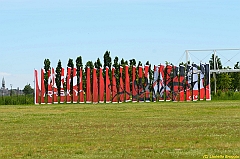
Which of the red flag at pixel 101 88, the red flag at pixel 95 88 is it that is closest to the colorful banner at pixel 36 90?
the red flag at pixel 95 88

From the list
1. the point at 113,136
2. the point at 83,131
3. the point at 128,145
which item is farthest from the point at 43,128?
the point at 128,145

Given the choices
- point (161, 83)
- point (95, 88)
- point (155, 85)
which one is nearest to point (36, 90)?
point (95, 88)

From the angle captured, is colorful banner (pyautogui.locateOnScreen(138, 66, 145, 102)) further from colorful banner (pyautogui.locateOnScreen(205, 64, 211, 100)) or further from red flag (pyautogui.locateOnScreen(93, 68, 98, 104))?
colorful banner (pyautogui.locateOnScreen(205, 64, 211, 100))

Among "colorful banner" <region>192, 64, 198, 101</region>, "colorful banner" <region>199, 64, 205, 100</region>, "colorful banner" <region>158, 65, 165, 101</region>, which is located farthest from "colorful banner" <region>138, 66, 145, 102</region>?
"colorful banner" <region>199, 64, 205, 100</region>

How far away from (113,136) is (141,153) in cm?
415

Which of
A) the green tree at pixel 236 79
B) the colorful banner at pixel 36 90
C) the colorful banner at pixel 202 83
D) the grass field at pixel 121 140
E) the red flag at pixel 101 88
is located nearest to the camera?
the grass field at pixel 121 140

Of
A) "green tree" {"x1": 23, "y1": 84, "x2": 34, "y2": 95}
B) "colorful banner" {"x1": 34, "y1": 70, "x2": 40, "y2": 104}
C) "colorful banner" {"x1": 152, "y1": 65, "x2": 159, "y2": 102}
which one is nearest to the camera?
"colorful banner" {"x1": 34, "y1": 70, "x2": 40, "y2": 104}

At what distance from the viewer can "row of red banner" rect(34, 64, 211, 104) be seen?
53594 mm

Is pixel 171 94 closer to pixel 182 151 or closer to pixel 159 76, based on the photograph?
pixel 159 76

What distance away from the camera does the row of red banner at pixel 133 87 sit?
176ft

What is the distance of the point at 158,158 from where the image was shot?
12.0 m

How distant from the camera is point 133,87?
53969mm

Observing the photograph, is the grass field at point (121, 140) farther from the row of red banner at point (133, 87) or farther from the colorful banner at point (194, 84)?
the colorful banner at point (194, 84)

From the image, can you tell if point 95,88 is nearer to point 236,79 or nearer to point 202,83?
point 202,83
